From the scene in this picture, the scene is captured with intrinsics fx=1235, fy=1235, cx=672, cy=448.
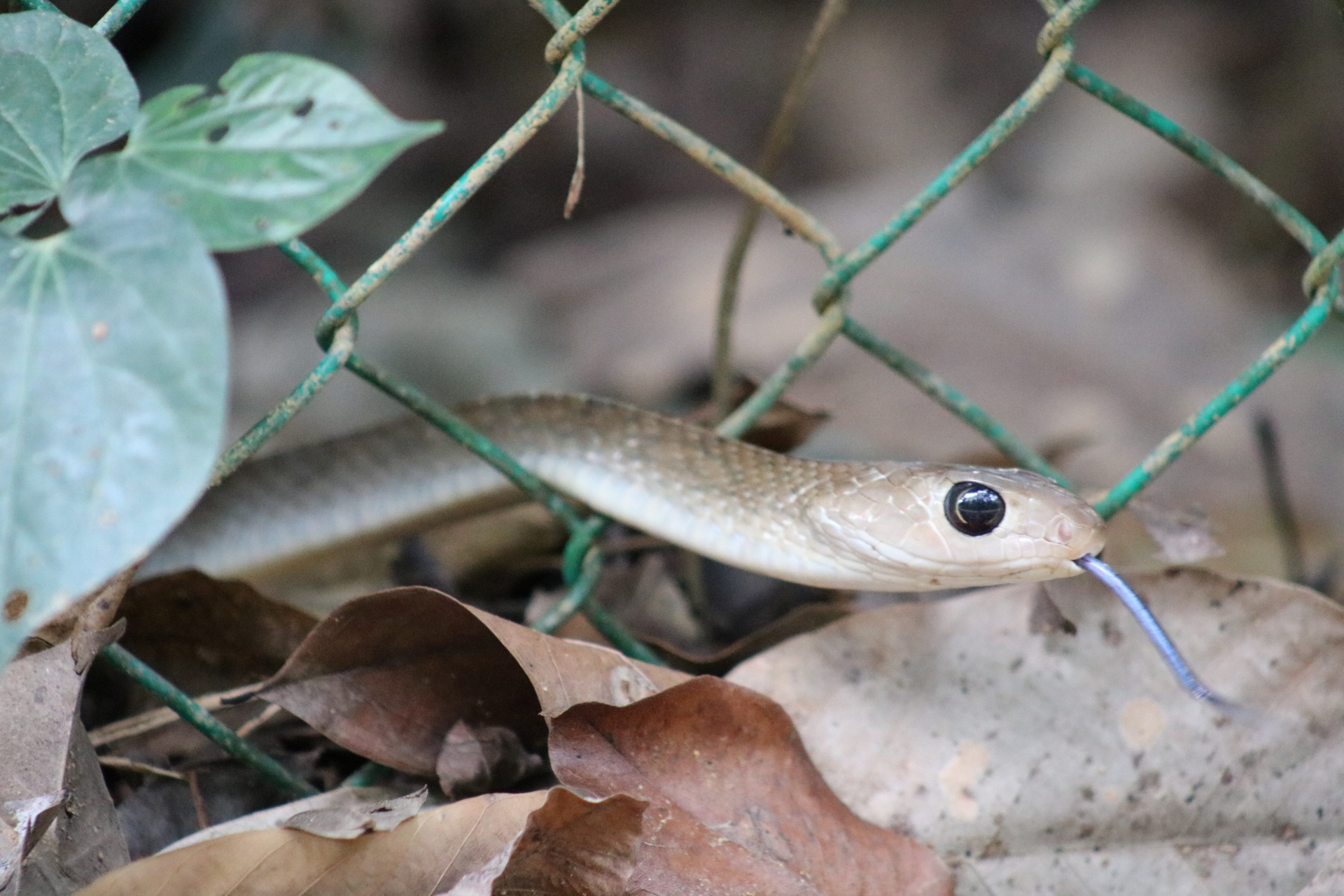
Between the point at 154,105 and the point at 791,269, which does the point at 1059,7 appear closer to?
the point at 154,105

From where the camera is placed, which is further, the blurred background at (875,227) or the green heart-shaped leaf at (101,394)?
the blurred background at (875,227)

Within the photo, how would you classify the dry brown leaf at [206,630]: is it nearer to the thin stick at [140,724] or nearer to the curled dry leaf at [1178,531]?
the thin stick at [140,724]

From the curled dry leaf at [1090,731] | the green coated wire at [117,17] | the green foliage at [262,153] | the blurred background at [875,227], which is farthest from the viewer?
the blurred background at [875,227]

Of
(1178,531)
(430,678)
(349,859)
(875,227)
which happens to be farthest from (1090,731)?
(875,227)

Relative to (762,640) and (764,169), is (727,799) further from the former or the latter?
(764,169)

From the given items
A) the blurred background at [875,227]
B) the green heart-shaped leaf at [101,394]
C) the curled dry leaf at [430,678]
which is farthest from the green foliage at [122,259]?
the blurred background at [875,227]

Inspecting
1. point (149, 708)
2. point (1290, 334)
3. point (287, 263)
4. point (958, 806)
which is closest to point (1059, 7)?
point (1290, 334)
